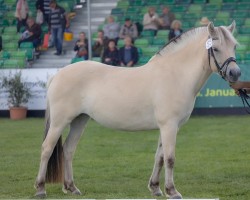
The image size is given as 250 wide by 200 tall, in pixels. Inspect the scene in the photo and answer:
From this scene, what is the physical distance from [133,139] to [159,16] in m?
9.74

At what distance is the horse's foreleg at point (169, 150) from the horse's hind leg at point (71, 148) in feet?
4.75

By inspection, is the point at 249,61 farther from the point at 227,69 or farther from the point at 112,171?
the point at 227,69

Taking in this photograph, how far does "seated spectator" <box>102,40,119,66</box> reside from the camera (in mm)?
22781

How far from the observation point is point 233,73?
968cm

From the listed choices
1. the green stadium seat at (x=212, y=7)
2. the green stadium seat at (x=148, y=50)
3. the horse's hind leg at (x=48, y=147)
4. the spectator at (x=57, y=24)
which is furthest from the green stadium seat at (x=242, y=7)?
the horse's hind leg at (x=48, y=147)

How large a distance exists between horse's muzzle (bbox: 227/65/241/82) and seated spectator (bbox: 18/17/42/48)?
56.2 feet

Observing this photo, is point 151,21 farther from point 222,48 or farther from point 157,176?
point 222,48

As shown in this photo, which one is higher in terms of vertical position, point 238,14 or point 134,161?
point 134,161

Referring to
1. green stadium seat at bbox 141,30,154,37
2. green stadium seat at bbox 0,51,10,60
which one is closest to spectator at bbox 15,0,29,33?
green stadium seat at bbox 0,51,10,60

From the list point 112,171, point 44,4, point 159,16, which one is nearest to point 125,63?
point 159,16

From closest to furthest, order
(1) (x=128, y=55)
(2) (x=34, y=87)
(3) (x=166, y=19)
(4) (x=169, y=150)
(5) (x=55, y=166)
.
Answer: (4) (x=169, y=150) → (5) (x=55, y=166) → (2) (x=34, y=87) → (1) (x=128, y=55) → (3) (x=166, y=19)

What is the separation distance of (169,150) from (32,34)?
1692 cm

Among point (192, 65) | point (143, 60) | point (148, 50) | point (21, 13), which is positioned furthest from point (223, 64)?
point (21, 13)

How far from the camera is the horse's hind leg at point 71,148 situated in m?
10.9
